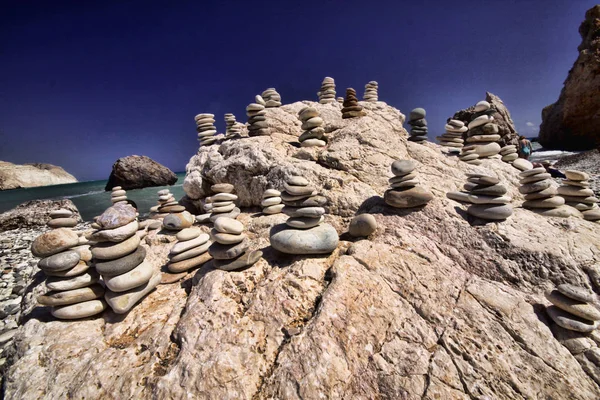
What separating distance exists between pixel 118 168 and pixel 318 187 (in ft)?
98.0

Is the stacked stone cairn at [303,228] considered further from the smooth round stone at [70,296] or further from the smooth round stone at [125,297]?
the smooth round stone at [70,296]

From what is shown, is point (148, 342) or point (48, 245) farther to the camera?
point (48, 245)

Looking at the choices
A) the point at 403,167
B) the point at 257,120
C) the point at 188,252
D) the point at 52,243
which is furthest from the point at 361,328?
the point at 257,120

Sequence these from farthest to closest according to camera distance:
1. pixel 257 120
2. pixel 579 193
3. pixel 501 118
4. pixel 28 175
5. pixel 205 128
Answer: pixel 28 175 < pixel 501 118 < pixel 205 128 < pixel 257 120 < pixel 579 193

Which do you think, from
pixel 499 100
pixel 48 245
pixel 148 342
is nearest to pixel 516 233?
pixel 148 342

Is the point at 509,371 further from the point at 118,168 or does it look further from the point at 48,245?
the point at 118,168

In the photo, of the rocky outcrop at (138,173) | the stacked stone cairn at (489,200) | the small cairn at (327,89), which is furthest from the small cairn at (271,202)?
the rocky outcrop at (138,173)

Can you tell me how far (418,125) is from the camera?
356 inches

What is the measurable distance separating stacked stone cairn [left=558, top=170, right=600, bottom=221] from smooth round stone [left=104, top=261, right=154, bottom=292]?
8517mm

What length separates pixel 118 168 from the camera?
88.9 feet

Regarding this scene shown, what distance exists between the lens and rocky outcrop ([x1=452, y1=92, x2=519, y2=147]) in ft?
61.0

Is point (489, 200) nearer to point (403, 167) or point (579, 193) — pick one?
point (403, 167)

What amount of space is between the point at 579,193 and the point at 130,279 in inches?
357

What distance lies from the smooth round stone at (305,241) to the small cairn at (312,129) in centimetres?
409
